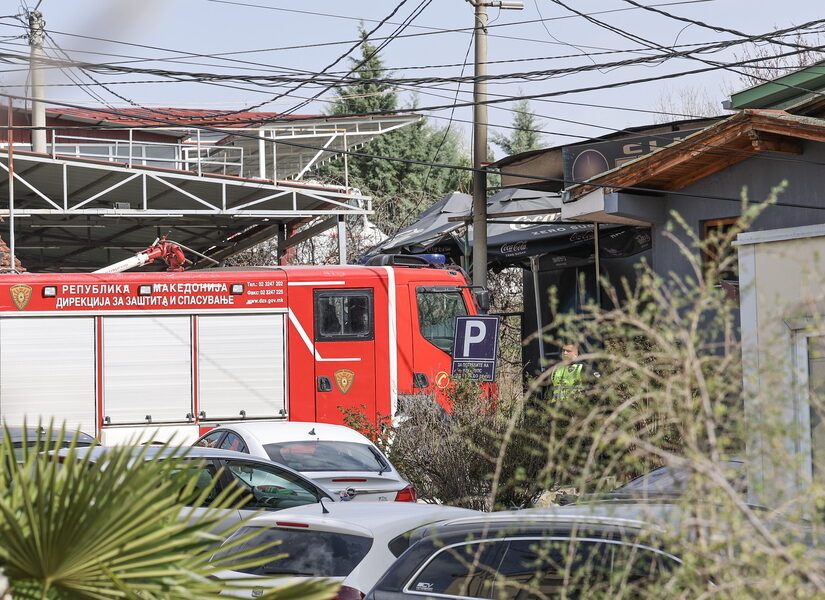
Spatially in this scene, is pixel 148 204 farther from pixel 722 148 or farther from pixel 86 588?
pixel 86 588

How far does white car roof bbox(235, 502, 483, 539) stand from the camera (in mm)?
6758

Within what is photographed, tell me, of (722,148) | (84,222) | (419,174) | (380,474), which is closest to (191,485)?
(380,474)

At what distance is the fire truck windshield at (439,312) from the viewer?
1770 cm

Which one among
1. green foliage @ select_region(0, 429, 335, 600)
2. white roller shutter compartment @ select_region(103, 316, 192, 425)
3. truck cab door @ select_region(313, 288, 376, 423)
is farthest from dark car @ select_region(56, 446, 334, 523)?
truck cab door @ select_region(313, 288, 376, 423)

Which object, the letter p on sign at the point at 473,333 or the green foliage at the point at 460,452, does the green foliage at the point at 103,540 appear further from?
the letter p on sign at the point at 473,333

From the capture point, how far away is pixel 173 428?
56.1 feet

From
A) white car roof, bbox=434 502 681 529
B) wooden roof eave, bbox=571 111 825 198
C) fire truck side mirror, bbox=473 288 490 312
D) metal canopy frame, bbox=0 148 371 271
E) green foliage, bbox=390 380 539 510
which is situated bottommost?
green foliage, bbox=390 380 539 510

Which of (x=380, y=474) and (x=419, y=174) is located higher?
(x=419, y=174)

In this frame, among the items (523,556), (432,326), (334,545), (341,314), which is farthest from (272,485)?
(432,326)

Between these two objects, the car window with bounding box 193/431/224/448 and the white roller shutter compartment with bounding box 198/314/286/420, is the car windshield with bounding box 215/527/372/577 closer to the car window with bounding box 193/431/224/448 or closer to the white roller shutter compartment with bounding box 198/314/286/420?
the car window with bounding box 193/431/224/448

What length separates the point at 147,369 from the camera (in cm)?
1738

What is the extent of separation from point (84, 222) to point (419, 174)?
2348 cm

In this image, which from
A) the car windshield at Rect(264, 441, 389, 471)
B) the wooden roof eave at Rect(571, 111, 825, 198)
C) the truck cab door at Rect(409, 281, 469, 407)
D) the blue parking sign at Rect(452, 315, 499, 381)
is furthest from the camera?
the truck cab door at Rect(409, 281, 469, 407)

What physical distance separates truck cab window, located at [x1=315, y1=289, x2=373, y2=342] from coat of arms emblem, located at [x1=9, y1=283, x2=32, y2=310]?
4.44m
